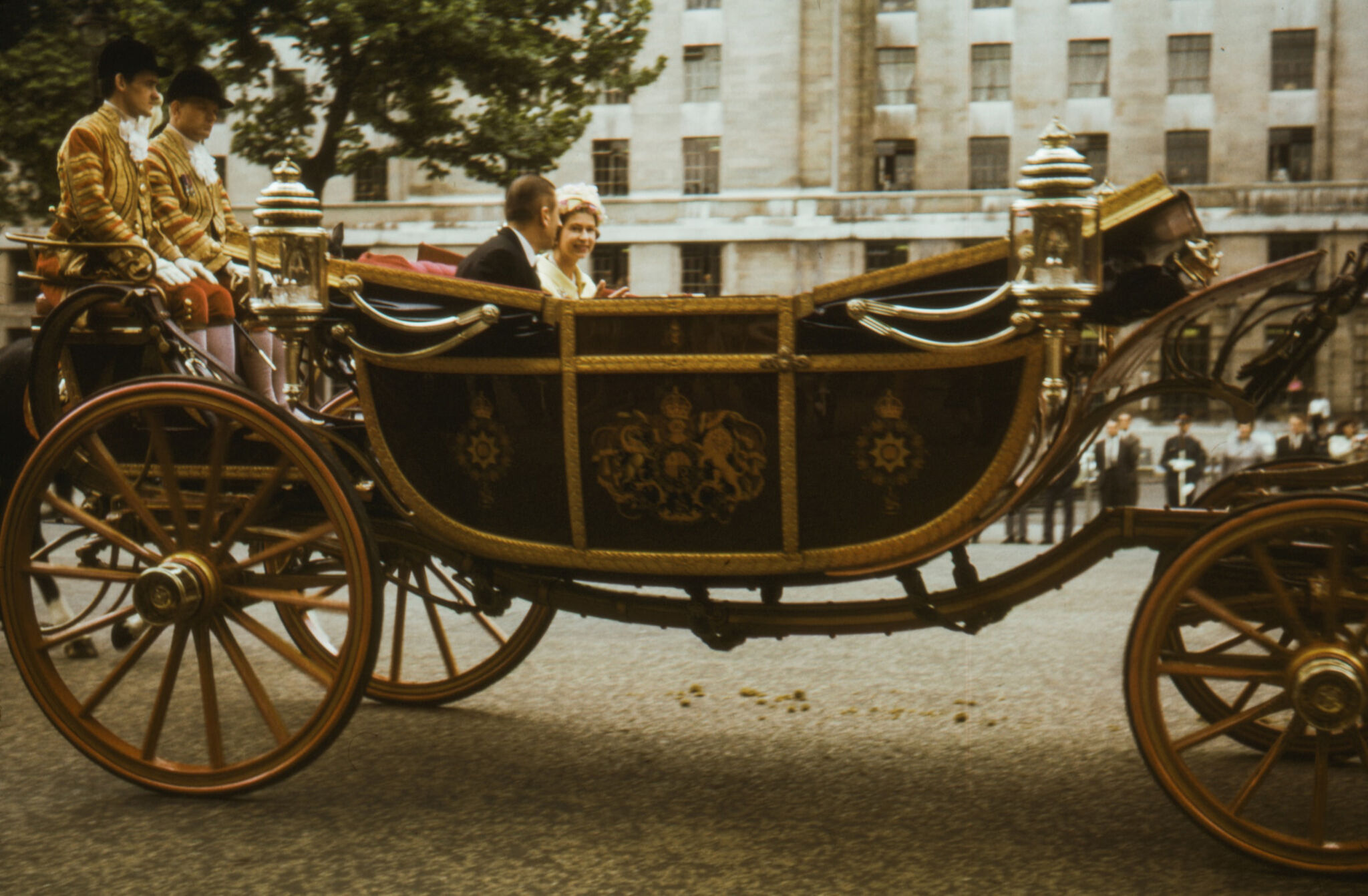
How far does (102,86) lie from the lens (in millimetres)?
4242

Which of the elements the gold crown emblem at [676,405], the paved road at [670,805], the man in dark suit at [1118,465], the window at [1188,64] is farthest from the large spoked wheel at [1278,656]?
the window at [1188,64]

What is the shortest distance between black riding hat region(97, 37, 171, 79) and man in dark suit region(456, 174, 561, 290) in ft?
3.89

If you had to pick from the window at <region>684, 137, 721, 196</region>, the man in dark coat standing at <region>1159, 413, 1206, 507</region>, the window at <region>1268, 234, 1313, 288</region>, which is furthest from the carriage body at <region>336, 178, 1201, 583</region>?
the window at <region>1268, 234, 1313, 288</region>

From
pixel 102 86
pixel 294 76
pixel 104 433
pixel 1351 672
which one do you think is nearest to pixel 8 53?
pixel 294 76

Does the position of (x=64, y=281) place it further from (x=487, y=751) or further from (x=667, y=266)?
(x=667, y=266)

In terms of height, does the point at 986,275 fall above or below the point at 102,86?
below

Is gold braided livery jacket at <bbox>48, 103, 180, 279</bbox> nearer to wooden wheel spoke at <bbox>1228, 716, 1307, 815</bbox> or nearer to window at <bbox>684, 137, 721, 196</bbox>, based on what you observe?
wooden wheel spoke at <bbox>1228, 716, 1307, 815</bbox>

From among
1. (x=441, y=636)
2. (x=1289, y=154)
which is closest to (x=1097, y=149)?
(x=1289, y=154)

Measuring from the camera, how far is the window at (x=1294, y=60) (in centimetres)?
2739

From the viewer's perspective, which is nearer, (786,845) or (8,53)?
(786,845)

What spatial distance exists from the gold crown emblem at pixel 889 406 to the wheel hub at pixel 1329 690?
988 mm

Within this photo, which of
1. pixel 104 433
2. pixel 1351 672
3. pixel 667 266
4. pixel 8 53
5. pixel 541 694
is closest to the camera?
pixel 1351 672

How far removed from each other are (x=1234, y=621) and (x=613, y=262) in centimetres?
2556

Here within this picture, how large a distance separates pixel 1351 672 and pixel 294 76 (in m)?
14.4
